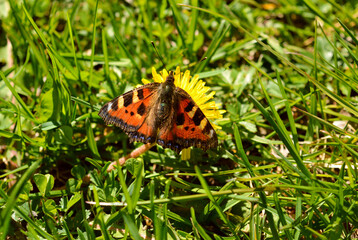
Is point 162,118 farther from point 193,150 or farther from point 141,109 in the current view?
point 193,150

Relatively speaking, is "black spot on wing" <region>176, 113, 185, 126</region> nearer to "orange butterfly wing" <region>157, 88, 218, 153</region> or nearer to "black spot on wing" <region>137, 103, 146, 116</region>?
"orange butterfly wing" <region>157, 88, 218, 153</region>

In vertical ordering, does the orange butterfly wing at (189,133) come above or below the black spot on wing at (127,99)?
below

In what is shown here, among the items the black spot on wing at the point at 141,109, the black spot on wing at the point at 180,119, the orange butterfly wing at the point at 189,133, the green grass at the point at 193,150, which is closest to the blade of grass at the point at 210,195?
the green grass at the point at 193,150

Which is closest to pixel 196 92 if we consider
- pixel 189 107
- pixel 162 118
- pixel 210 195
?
pixel 189 107

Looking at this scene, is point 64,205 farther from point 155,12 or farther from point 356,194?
point 155,12

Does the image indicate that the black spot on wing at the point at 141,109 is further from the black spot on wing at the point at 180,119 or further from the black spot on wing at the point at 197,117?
the black spot on wing at the point at 197,117

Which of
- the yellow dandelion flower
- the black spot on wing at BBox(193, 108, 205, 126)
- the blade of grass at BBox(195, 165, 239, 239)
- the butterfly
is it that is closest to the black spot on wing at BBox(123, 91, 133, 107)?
the butterfly
